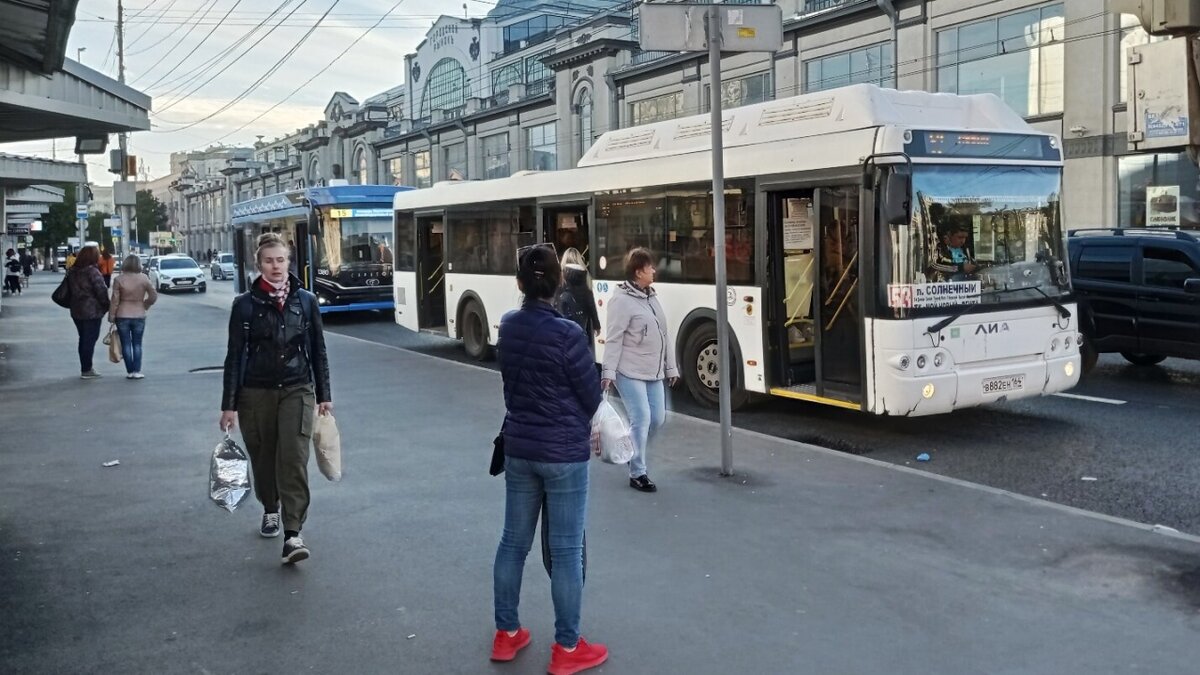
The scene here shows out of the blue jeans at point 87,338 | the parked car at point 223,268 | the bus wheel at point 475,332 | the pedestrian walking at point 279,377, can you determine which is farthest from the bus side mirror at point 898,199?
the parked car at point 223,268

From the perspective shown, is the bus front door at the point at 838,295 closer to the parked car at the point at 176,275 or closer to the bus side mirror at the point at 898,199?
the bus side mirror at the point at 898,199

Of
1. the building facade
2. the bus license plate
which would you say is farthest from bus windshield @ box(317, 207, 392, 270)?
the bus license plate

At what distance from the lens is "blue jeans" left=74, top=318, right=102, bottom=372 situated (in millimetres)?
14703

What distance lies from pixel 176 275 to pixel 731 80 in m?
25.8

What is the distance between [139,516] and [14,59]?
823 centimetres

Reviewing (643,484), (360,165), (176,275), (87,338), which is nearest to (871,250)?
(643,484)

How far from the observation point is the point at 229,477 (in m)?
6.24

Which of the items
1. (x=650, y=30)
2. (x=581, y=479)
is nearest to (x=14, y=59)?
(x=650, y=30)

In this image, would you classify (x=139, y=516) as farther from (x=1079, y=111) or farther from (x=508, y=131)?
(x=508, y=131)

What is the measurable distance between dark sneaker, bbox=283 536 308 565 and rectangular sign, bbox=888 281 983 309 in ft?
17.6

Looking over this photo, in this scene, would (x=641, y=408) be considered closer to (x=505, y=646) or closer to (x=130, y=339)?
(x=505, y=646)

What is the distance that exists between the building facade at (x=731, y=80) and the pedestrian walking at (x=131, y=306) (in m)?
8.73

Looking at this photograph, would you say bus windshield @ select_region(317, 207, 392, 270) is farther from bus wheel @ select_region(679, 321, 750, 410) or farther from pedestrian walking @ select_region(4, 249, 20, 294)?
pedestrian walking @ select_region(4, 249, 20, 294)

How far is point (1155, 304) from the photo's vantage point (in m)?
13.1
